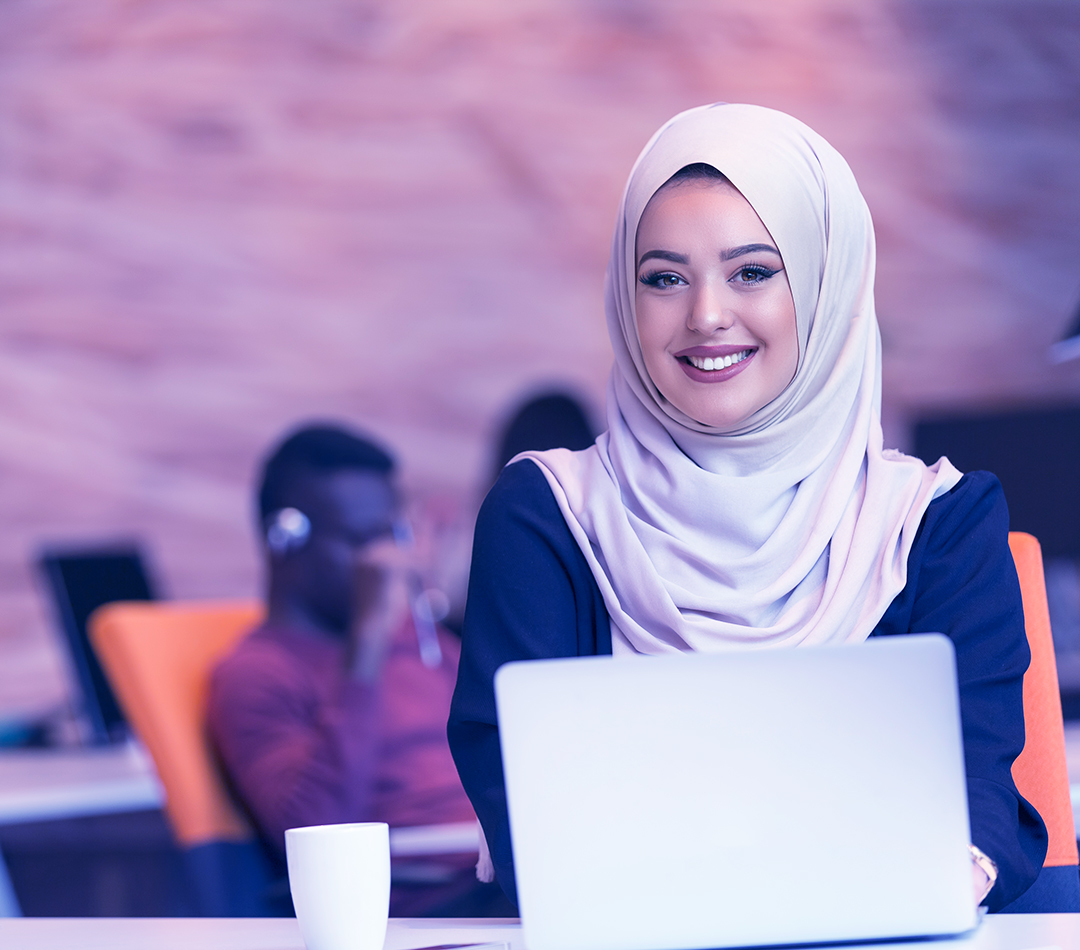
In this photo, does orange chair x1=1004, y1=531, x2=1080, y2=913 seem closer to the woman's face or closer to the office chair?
the woman's face

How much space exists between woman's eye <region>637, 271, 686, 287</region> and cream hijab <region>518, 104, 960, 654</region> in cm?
5

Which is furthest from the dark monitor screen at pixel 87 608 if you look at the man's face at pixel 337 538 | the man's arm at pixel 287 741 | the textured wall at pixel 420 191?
the textured wall at pixel 420 191

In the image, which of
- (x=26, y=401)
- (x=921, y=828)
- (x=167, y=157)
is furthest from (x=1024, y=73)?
(x=921, y=828)

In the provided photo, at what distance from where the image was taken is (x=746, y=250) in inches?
47.7

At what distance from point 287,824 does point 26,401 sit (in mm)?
2214

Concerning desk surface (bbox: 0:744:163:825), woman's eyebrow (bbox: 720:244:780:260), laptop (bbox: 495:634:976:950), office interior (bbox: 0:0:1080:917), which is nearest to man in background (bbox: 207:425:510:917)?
desk surface (bbox: 0:744:163:825)

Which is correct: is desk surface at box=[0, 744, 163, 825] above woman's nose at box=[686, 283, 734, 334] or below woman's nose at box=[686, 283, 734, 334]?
below

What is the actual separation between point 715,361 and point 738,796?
0.55 meters

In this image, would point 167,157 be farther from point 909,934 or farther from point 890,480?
point 909,934

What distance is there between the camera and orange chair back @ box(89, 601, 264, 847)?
198cm

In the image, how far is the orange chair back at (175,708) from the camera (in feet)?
6.49

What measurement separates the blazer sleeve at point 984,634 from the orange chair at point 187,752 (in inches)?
44.1

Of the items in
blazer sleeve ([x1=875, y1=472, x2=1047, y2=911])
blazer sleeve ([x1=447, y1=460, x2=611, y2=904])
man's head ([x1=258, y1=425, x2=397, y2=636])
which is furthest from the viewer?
man's head ([x1=258, y1=425, x2=397, y2=636])

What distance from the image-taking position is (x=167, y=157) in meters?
3.83
